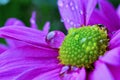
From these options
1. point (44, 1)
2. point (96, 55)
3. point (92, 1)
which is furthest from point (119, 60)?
point (44, 1)

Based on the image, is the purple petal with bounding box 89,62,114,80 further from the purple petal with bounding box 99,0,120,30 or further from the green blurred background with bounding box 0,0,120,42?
the green blurred background with bounding box 0,0,120,42

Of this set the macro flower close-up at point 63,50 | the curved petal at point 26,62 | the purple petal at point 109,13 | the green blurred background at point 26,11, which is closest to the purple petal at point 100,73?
the macro flower close-up at point 63,50

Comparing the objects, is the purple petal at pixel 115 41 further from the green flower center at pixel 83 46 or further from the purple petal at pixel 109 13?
the purple petal at pixel 109 13

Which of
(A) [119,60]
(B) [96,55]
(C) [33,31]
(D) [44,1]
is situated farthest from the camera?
(D) [44,1]

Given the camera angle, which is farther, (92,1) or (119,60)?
(92,1)

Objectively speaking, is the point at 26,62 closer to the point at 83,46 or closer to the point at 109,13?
the point at 83,46

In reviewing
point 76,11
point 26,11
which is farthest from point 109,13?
point 26,11

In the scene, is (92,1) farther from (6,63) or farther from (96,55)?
(6,63)
